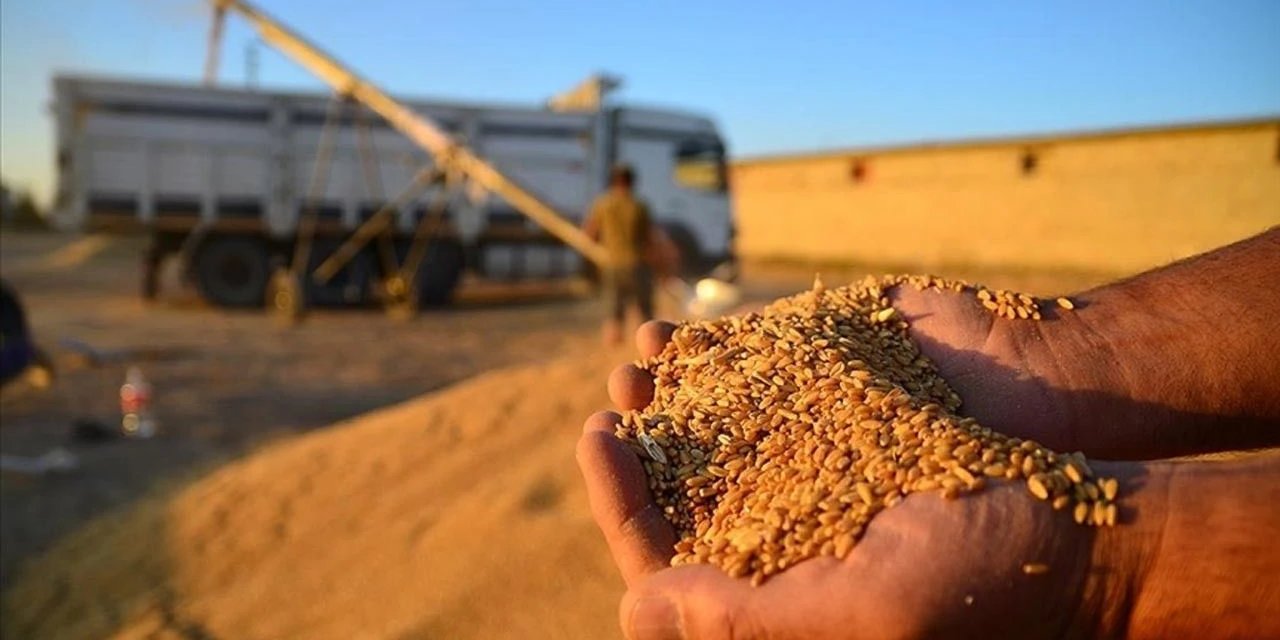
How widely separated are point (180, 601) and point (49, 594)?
2.41 feet

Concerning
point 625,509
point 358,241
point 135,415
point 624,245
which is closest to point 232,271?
point 358,241

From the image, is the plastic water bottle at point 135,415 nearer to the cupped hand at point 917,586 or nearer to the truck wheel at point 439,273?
the cupped hand at point 917,586

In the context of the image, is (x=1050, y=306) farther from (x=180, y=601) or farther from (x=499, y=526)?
(x=180, y=601)

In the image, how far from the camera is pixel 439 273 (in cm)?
1602

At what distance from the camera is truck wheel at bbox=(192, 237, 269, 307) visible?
49.7 feet

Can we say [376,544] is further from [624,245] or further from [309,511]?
[624,245]

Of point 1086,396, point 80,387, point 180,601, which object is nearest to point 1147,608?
point 1086,396

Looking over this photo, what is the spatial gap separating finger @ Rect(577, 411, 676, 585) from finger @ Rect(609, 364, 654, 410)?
1.24 ft

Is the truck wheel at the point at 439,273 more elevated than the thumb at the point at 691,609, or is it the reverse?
the thumb at the point at 691,609

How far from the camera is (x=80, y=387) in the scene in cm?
866

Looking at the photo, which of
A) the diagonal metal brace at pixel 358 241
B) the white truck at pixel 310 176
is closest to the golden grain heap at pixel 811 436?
the white truck at pixel 310 176

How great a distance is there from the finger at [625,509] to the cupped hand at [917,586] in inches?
7.5

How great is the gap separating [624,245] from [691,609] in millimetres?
8094

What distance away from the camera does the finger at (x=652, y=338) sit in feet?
8.27
